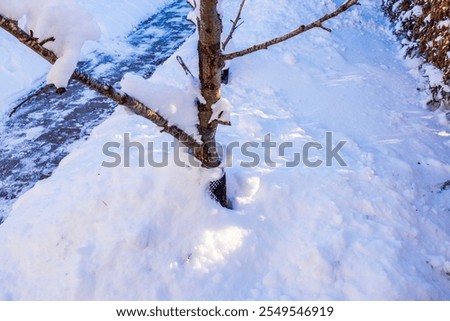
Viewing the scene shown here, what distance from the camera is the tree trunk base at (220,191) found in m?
2.91

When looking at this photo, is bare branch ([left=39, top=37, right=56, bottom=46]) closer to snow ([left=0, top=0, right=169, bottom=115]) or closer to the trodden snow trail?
the trodden snow trail

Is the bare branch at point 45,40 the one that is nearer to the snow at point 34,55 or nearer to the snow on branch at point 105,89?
the snow on branch at point 105,89

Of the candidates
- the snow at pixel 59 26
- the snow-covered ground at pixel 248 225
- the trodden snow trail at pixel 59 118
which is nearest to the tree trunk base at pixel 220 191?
the snow-covered ground at pixel 248 225

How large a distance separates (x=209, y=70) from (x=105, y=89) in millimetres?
692

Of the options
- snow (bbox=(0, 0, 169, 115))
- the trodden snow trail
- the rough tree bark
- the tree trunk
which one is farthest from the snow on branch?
snow (bbox=(0, 0, 169, 115))

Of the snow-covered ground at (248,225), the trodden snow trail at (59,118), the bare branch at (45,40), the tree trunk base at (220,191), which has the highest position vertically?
the bare branch at (45,40)

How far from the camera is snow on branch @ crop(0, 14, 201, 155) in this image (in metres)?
1.54

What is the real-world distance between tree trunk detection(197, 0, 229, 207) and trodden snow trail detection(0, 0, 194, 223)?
2.79m

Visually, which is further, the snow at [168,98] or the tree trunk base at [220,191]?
the tree trunk base at [220,191]

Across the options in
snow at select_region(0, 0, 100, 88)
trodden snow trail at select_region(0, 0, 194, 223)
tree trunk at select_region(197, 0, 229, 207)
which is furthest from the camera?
trodden snow trail at select_region(0, 0, 194, 223)

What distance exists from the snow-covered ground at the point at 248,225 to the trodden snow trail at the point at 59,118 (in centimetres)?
63

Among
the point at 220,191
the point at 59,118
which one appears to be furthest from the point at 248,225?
the point at 59,118

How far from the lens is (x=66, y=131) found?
17.2 ft
